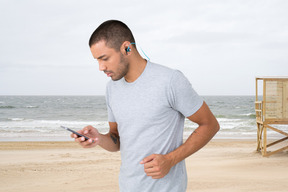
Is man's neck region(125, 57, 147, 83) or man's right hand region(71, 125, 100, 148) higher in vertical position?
man's neck region(125, 57, 147, 83)

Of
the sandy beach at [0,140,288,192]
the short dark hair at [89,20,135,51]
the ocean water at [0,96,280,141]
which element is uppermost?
the short dark hair at [89,20,135,51]

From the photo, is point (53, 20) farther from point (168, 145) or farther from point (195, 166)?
point (168, 145)

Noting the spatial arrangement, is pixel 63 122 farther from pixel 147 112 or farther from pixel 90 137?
pixel 147 112

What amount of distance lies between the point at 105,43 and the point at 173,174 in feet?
2.44

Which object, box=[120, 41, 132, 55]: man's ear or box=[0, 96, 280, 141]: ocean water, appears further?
box=[0, 96, 280, 141]: ocean water

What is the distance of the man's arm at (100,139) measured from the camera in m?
1.86

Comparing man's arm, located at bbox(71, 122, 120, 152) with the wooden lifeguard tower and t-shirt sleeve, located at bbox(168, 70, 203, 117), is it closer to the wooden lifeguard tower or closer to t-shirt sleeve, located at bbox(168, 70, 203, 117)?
t-shirt sleeve, located at bbox(168, 70, 203, 117)

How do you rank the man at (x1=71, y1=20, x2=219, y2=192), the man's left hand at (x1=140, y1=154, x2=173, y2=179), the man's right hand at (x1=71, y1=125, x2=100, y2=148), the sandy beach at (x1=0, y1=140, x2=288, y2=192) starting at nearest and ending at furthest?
1. the man's left hand at (x1=140, y1=154, x2=173, y2=179)
2. the man at (x1=71, y1=20, x2=219, y2=192)
3. the man's right hand at (x1=71, y1=125, x2=100, y2=148)
4. the sandy beach at (x1=0, y1=140, x2=288, y2=192)

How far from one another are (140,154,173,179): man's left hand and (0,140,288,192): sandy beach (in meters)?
4.50

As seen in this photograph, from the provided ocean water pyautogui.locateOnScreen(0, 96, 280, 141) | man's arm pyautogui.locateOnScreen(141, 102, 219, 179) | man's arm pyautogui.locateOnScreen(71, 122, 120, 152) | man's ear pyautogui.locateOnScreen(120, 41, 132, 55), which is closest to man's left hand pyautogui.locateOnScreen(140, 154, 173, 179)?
man's arm pyautogui.locateOnScreen(141, 102, 219, 179)

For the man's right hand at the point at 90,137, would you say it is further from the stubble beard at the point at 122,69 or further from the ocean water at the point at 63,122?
the ocean water at the point at 63,122

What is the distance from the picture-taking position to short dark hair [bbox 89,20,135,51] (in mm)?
1773

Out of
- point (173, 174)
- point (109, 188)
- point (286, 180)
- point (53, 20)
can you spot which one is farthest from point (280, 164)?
point (53, 20)

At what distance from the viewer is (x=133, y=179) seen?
5.99ft
